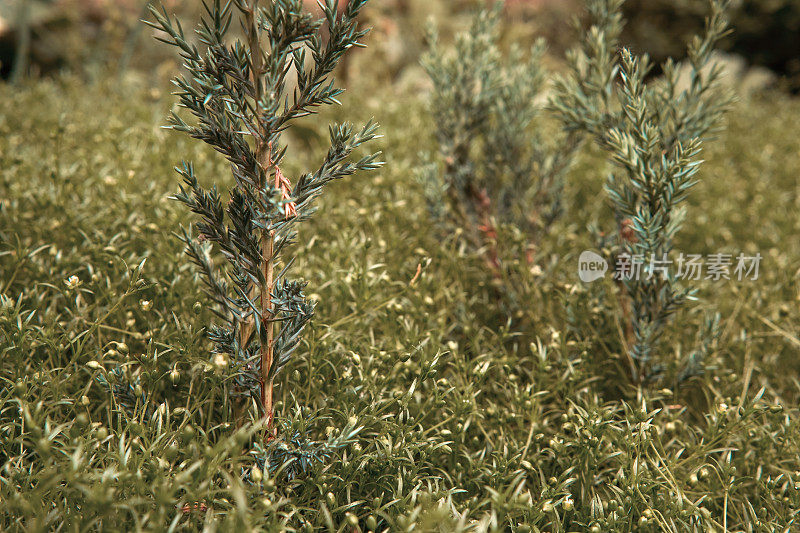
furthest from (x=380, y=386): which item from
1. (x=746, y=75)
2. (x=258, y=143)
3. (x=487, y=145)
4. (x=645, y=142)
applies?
(x=746, y=75)

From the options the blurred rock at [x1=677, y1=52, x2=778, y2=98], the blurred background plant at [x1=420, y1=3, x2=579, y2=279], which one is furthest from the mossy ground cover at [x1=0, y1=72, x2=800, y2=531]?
the blurred rock at [x1=677, y1=52, x2=778, y2=98]

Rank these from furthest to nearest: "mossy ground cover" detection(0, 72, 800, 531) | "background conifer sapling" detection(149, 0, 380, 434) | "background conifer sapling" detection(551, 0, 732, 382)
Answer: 1. "background conifer sapling" detection(551, 0, 732, 382)
2. "mossy ground cover" detection(0, 72, 800, 531)
3. "background conifer sapling" detection(149, 0, 380, 434)

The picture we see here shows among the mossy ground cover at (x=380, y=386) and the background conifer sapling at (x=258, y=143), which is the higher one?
the background conifer sapling at (x=258, y=143)

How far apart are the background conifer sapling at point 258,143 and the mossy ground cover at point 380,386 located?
0.18 m

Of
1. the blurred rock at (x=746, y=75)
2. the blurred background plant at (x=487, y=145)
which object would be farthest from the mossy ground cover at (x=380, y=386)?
the blurred rock at (x=746, y=75)

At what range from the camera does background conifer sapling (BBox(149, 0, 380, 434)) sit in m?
1.40

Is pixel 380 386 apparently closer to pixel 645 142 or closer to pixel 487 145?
pixel 645 142

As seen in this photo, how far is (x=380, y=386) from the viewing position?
1.91 m

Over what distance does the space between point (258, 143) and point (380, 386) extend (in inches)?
36.1

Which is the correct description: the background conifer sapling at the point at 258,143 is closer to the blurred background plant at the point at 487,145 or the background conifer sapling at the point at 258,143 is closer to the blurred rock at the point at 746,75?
the blurred background plant at the point at 487,145

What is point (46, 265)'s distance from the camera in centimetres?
228

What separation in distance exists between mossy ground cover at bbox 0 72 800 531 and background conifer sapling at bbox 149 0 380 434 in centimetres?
18

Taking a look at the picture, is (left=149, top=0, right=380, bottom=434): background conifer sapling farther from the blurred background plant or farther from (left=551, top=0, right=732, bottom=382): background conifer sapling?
the blurred background plant

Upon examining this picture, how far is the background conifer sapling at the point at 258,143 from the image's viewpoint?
55.2 inches
